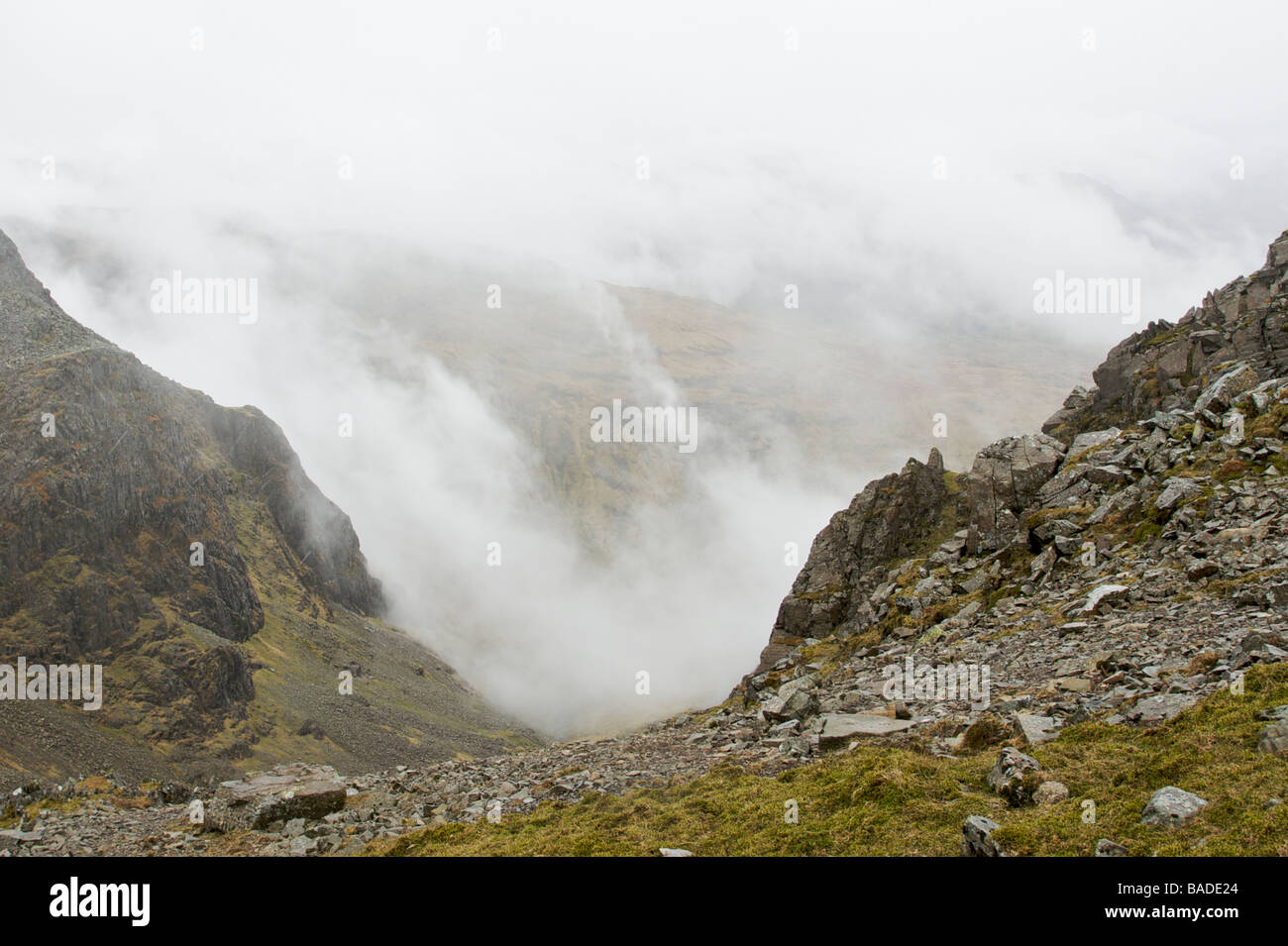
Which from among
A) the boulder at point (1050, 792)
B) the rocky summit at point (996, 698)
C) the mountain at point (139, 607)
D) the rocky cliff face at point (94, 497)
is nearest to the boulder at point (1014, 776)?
the rocky summit at point (996, 698)

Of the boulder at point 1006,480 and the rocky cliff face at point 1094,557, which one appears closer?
the rocky cliff face at point 1094,557

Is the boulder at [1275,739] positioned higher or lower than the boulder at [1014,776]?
higher

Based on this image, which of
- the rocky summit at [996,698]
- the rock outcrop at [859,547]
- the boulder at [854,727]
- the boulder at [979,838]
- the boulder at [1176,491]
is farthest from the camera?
the rock outcrop at [859,547]

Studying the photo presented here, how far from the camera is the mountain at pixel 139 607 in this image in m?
110

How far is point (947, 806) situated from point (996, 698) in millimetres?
10679

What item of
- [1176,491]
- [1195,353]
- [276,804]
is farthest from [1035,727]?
[1195,353]

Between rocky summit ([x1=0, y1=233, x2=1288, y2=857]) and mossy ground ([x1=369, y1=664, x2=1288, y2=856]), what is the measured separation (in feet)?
0.26

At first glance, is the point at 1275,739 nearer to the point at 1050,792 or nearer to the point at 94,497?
the point at 1050,792

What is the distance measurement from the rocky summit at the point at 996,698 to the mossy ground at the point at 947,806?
0.08 m

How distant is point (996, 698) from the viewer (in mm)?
26391

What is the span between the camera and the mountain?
11044 cm

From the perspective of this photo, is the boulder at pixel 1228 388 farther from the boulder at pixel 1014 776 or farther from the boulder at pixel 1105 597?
the boulder at pixel 1014 776

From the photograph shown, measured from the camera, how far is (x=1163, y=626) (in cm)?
2672
